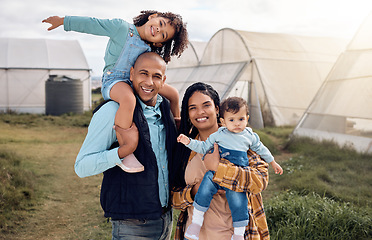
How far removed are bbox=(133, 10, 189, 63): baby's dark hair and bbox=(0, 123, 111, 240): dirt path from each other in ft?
8.79

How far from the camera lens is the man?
195 cm

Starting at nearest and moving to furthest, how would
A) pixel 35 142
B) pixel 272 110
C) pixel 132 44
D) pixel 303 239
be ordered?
pixel 132 44, pixel 303 239, pixel 35 142, pixel 272 110

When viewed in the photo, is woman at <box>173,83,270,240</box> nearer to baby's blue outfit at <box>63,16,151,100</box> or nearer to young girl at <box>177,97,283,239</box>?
young girl at <box>177,97,283,239</box>

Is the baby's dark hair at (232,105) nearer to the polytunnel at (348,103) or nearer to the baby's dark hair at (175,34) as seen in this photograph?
the baby's dark hair at (175,34)

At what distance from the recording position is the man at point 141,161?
76.6 inches

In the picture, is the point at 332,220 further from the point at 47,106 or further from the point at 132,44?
the point at 47,106

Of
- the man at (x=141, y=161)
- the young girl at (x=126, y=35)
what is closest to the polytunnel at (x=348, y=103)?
the young girl at (x=126, y=35)

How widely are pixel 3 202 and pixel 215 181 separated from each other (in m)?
4.03

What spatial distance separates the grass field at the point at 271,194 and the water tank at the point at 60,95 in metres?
5.90

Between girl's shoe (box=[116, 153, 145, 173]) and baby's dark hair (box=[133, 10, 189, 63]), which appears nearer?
girl's shoe (box=[116, 153, 145, 173])

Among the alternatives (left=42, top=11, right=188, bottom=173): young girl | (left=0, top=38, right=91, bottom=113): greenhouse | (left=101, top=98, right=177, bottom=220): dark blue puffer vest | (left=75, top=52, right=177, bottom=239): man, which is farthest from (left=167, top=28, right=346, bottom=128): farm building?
(left=101, top=98, right=177, bottom=220): dark blue puffer vest

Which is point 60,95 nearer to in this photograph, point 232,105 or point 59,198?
→ point 59,198

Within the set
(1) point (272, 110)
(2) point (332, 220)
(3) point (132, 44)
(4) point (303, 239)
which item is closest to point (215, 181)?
(3) point (132, 44)

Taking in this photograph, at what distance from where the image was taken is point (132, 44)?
2287 millimetres
